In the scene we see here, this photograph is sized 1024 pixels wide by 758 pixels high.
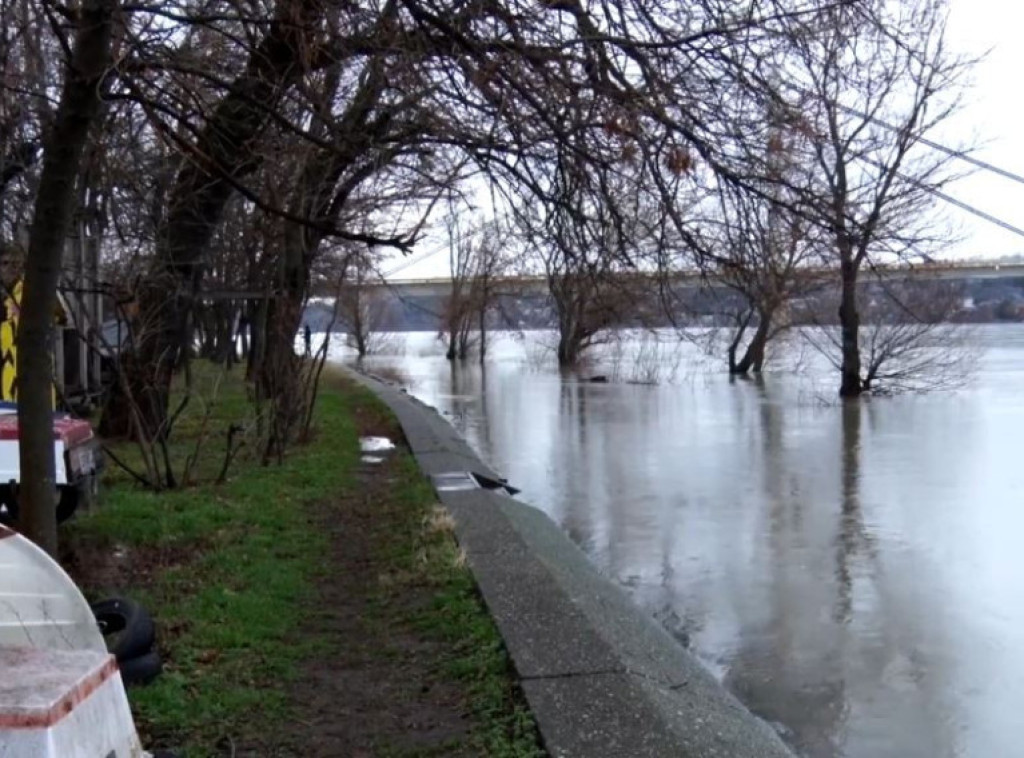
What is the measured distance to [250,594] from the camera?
7992mm

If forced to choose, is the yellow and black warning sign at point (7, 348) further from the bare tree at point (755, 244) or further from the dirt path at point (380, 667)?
the bare tree at point (755, 244)

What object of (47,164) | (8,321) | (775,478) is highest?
(47,164)

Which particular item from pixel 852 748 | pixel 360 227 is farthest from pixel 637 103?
pixel 360 227

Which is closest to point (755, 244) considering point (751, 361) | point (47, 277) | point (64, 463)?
point (47, 277)

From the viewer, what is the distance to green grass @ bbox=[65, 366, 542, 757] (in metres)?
5.57

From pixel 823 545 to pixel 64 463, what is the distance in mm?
7883

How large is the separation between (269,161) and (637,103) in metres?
4.53

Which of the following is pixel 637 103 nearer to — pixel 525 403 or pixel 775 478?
pixel 775 478

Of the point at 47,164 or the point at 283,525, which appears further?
the point at 283,525

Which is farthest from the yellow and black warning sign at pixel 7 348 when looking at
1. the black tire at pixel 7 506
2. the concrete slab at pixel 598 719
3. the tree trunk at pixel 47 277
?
the concrete slab at pixel 598 719

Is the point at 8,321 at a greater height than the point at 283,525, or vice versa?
the point at 8,321

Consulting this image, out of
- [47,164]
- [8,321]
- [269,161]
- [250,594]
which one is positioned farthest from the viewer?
[8,321]

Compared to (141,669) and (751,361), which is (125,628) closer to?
(141,669)

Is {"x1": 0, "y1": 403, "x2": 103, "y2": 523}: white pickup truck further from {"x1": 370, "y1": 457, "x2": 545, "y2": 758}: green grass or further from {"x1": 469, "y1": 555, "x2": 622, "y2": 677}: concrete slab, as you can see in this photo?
{"x1": 469, "y1": 555, "x2": 622, "y2": 677}: concrete slab
